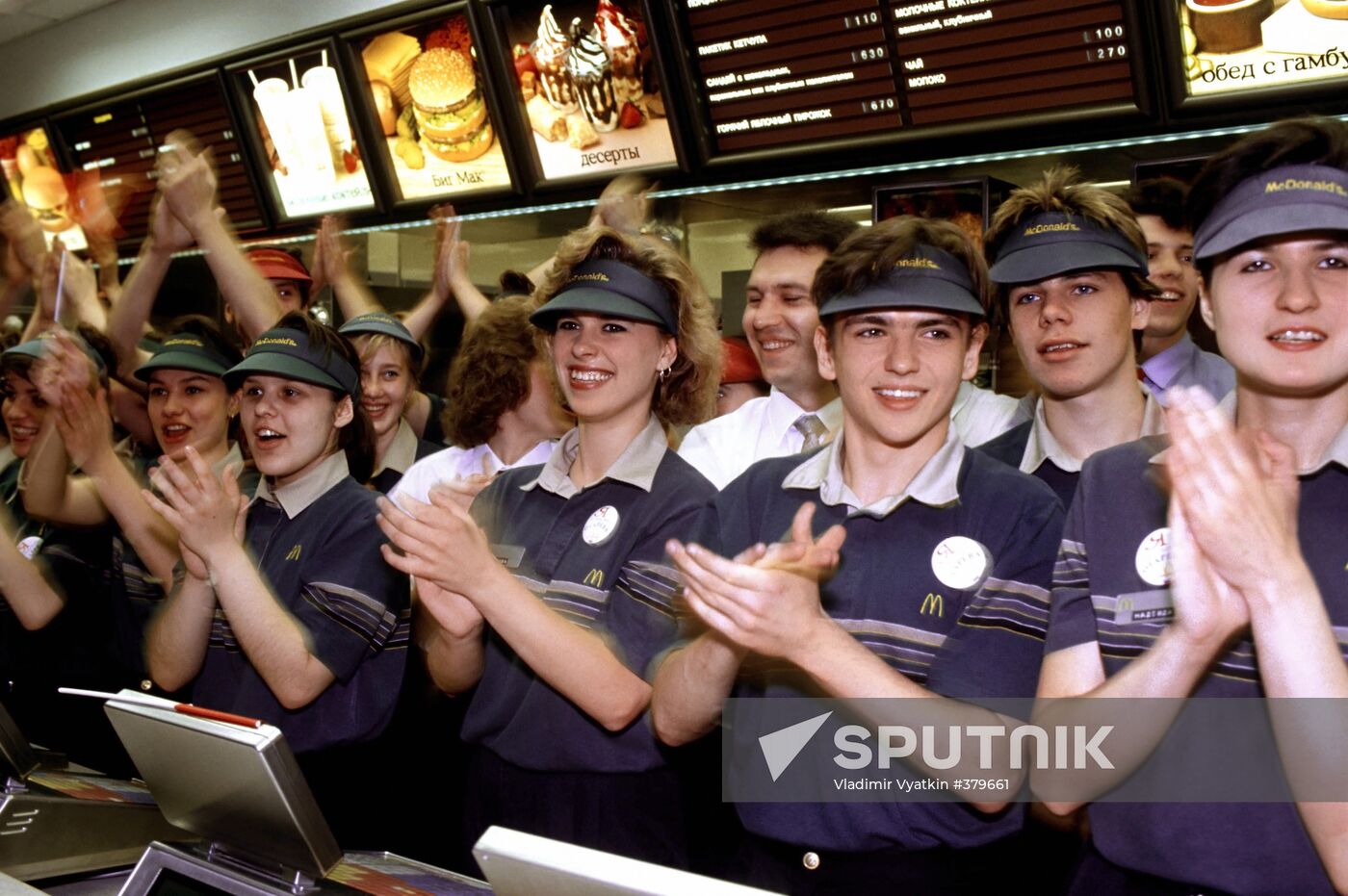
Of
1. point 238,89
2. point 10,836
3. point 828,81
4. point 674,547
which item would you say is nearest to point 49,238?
point 238,89

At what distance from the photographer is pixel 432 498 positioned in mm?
1797

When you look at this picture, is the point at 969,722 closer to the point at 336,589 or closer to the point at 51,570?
the point at 336,589

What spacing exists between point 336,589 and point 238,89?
2.79 m

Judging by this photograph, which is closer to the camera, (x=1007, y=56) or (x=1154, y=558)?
(x=1154, y=558)

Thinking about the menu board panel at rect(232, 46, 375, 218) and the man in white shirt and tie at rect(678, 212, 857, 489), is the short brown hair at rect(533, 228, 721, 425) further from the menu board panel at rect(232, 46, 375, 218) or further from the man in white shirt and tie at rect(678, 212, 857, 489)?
the menu board panel at rect(232, 46, 375, 218)

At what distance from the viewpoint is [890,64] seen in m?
3.12

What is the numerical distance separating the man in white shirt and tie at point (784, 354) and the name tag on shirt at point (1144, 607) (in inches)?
45.5

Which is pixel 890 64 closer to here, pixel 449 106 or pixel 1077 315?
pixel 1077 315

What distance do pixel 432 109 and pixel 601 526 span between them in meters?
2.31

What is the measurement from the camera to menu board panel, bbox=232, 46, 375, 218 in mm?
4121

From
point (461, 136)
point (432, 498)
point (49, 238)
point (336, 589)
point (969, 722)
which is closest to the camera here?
point (969, 722)

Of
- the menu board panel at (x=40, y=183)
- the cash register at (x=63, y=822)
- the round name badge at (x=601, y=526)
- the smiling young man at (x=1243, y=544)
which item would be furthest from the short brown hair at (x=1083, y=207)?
the menu board panel at (x=40, y=183)

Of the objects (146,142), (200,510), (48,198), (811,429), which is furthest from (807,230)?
(48,198)

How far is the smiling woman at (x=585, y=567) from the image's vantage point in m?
1.84
